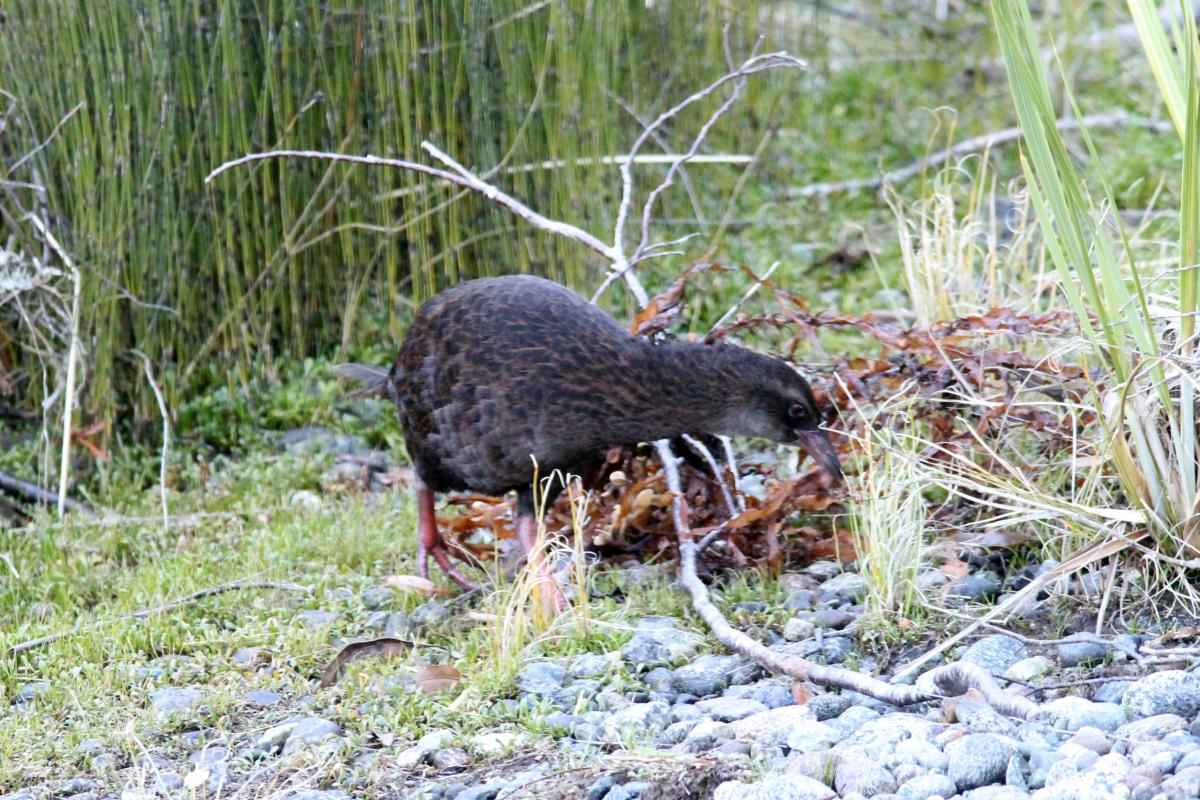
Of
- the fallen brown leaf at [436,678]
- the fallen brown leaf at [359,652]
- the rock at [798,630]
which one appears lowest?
the fallen brown leaf at [359,652]

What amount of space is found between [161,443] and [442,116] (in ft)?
5.00

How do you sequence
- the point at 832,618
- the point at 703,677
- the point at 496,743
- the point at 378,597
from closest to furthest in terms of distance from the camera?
1. the point at 496,743
2. the point at 703,677
3. the point at 832,618
4. the point at 378,597

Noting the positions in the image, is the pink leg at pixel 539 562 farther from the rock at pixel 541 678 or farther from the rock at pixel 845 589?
the rock at pixel 845 589

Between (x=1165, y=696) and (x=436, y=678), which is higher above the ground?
(x=1165, y=696)

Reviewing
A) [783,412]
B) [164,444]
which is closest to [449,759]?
[783,412]

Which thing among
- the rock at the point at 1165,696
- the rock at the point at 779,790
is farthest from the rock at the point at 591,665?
the rock at the point at 1165,696

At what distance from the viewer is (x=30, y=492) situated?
4816mm

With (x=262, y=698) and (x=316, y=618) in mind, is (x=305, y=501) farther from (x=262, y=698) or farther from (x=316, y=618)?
(x=262, y=698)

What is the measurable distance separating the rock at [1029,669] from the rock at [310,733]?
1355mm

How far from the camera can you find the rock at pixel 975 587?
3471mm

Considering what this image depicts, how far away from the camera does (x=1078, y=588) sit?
3393 mm

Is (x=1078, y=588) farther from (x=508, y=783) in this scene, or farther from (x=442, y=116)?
(x=442, y=116)

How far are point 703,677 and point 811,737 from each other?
18.9 inches

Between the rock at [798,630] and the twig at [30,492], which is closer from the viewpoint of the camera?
the rock at [798,630]
